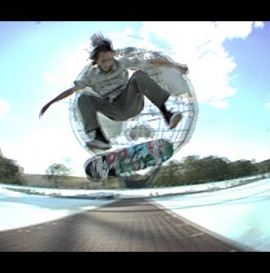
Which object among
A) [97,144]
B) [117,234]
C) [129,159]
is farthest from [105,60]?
[117,234]

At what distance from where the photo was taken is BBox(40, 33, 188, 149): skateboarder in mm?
5352

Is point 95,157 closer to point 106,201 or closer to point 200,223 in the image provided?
point 106,201

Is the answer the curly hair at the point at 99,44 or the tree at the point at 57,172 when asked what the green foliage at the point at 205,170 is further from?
the curly hair at the point at 99,44

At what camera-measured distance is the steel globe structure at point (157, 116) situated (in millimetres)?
5348

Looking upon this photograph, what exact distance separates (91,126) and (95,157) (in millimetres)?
242

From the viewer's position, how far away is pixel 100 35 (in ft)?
17.3

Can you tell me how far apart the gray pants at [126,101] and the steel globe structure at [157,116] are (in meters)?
0.04

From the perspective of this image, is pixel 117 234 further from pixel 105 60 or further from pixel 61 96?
pixel 105 60

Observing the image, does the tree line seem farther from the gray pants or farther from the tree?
the gray pants

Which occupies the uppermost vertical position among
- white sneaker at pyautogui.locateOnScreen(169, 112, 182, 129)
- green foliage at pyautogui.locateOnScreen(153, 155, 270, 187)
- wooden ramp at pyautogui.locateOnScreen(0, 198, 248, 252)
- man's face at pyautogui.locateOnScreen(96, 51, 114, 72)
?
man's face at pyautogui.locateOnScreen(96, 51, 114, 72)

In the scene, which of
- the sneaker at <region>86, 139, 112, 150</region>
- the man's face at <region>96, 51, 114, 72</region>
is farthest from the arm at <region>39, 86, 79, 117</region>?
the sneaker at <region>86, 139, 112, 150</region>

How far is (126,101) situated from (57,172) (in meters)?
0.76

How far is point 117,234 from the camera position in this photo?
5.23 meters

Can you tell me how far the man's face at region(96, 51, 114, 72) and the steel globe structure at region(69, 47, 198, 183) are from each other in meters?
0.06
